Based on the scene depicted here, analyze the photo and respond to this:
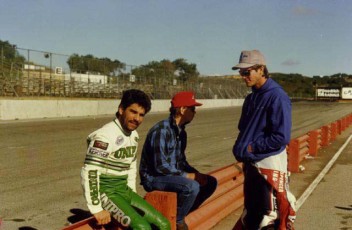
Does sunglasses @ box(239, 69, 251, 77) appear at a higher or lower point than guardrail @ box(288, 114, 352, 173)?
higher

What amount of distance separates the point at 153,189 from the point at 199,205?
99 centimetres

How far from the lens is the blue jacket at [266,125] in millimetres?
4625

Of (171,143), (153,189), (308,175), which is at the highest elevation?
(171,143)

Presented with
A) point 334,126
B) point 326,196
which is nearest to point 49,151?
point 326,196

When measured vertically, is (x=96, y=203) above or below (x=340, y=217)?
above

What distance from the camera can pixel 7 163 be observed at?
12.4m

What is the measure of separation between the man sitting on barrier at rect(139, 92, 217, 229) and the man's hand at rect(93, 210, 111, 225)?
3.59 ft

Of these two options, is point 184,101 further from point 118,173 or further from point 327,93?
point 327,93

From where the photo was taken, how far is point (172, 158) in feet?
16.3

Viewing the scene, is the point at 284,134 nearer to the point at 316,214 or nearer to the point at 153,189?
the point at 153,189

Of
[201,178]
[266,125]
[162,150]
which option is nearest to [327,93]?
[201,178]

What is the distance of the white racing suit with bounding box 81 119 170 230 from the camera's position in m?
3.93

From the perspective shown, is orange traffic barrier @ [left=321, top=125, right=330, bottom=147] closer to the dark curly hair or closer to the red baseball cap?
the red baseball cap

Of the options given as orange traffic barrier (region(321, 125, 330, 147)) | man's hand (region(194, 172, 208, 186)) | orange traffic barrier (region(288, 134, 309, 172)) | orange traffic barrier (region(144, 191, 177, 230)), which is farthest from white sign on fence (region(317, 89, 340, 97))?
orange traffic barrier (region(144, 191, 177, 230))
